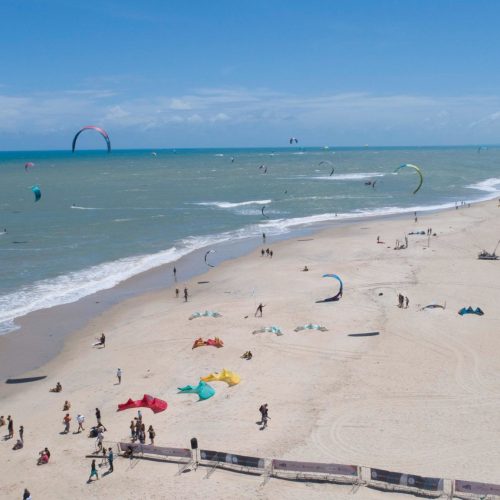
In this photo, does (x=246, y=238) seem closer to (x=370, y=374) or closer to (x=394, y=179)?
(x=370, y=374)

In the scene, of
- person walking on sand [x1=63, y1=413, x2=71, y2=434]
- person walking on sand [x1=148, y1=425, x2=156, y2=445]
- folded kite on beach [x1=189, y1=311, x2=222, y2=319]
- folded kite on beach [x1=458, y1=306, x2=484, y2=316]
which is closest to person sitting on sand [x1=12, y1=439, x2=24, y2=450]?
person walking on sand [x1=63, y1=413, x2=71, y2=434]

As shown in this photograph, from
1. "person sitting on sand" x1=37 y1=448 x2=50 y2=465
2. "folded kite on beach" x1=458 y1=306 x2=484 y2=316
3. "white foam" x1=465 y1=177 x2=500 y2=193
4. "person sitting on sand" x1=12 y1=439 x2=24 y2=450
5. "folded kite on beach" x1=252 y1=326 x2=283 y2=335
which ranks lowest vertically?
"person sitting on sand" x1=12 y1=439 x2=24 y2=450

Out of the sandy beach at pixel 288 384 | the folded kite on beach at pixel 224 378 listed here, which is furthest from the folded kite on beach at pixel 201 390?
the folded kite on beach at pixel 224 378

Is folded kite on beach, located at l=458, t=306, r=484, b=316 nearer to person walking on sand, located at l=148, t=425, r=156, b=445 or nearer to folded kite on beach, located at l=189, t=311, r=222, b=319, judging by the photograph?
folded kite on beach, located at l=189, t=311, r=222, b=319

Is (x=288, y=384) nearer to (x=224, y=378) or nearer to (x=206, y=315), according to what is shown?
(x=224, y=378)

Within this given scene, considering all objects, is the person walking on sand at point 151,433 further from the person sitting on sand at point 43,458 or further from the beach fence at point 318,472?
the person sitting on sand at point 43,458

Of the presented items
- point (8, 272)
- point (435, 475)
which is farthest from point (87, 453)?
point (8, 272)
